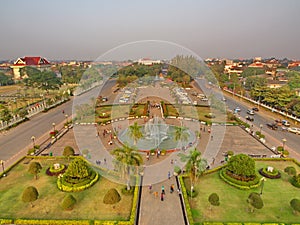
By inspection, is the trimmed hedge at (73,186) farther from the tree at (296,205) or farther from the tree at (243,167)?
the tree at (296,205)

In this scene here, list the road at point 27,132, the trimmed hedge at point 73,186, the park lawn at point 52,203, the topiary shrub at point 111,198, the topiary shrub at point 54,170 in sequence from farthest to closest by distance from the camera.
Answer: the road at point 27,132 → the topiary shrub at point 54,170 → the trimmed hedge at point 73,186 → the topiary shrub at point 111,198 → the park lawn at point 52,203

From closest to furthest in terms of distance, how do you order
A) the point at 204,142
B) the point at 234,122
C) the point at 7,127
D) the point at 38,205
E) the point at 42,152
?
1. the point at 38,205
2. the point at 42,152
3. the point at 204,142
4. the point at 7,127
5. the point at 234,122

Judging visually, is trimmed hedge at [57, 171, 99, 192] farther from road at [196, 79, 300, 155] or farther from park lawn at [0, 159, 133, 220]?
road at [196, 79, 300, 155]

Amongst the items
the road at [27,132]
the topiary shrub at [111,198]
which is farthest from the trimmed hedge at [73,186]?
the road at [27,132]

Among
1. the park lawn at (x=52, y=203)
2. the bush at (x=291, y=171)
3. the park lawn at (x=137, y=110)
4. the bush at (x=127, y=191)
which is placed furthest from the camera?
the park lawn at (x=137, y=110)

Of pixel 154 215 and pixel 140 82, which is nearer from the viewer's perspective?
pixel 154 215

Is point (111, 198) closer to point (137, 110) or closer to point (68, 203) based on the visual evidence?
point (68, 203)

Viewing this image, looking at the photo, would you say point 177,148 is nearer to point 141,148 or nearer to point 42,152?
point 141,148

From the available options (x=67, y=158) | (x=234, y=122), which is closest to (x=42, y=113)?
(x=67, y=158)

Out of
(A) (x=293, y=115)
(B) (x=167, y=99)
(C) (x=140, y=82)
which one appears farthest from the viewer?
(C) (x=140, y=82)
